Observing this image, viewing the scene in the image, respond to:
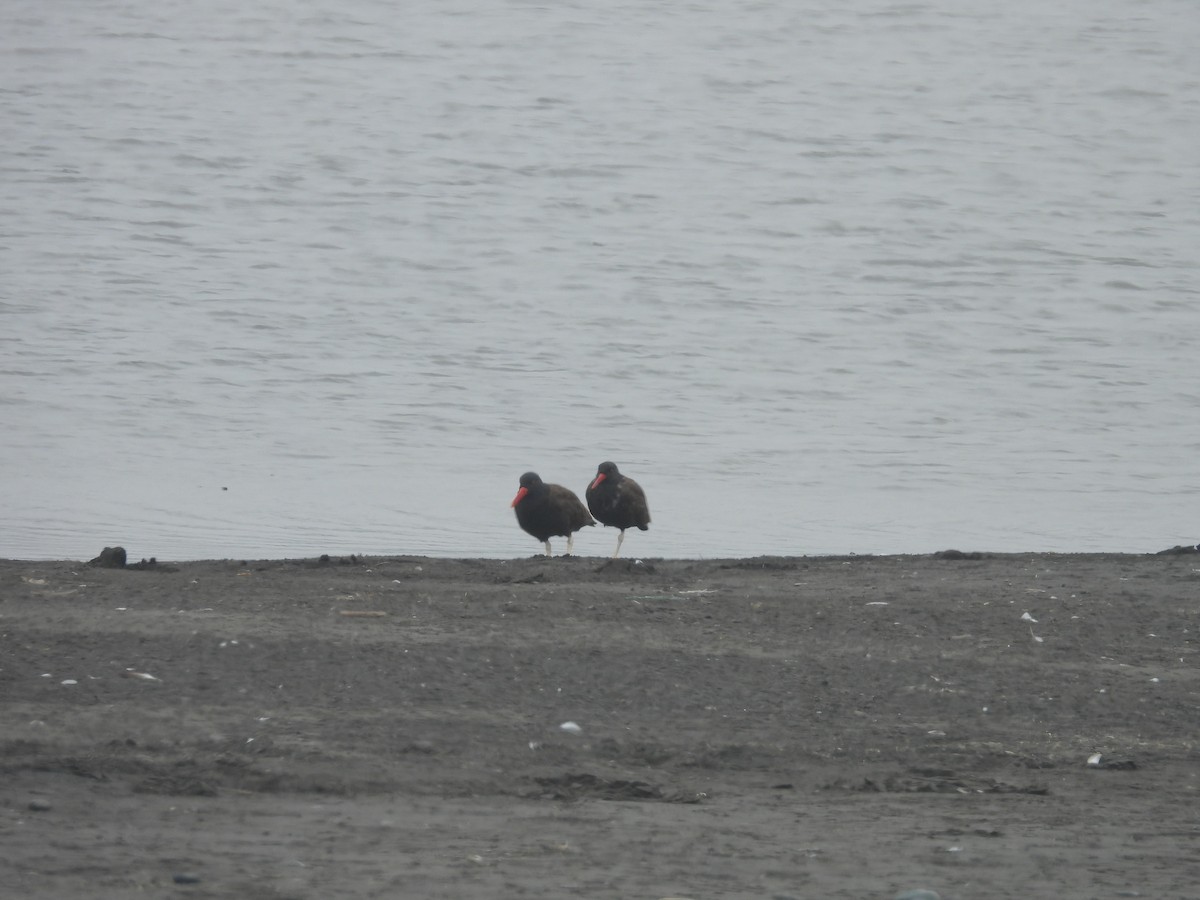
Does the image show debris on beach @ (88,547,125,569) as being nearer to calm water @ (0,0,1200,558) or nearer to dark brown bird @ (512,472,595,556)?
calm water @ (0,0,1200,558)

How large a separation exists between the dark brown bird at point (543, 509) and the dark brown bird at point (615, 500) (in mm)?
160

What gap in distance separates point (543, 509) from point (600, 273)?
460 inches

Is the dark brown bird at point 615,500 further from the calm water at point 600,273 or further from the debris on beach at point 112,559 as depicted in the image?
the debris on beach at point 112,559

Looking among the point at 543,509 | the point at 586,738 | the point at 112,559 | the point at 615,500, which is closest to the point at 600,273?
the point at 615,500

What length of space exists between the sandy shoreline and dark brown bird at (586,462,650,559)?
2196 mm

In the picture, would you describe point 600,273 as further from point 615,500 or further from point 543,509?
point 543,509

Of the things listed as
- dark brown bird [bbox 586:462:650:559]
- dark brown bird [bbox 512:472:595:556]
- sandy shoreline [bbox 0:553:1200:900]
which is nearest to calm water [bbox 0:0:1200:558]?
dark brown bird [bbox 586:462:650:559]

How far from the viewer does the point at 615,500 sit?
10.3 m

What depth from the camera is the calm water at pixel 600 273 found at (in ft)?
40.4

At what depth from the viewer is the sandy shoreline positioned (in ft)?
14.4

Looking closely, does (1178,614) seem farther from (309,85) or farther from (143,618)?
(309,85)

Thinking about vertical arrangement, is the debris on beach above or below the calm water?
below

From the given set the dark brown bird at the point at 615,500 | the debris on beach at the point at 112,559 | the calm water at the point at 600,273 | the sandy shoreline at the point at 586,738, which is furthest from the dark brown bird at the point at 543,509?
the debris on beach at the point at 112,559

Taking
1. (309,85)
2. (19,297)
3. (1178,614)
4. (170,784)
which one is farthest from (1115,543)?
(309,85)
